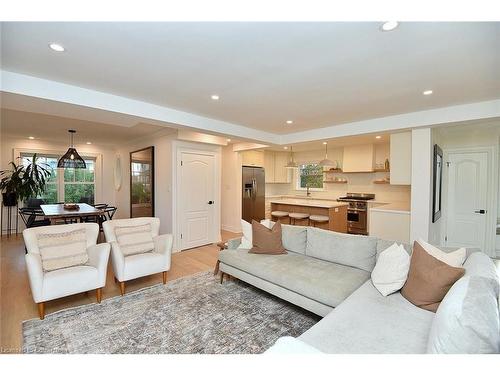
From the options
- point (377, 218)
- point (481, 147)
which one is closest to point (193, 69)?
point (377, 218)

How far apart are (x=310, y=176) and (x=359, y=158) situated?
1.80 m

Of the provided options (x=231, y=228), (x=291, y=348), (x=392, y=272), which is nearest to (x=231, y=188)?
(x=231, y=228)

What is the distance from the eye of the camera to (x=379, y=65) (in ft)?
7.22

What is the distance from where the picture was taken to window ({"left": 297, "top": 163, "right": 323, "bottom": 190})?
7628mm

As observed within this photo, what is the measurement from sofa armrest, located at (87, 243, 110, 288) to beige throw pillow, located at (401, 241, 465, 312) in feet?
9.66

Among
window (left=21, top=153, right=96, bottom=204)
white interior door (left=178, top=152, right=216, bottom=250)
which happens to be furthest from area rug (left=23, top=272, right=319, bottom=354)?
window (left=21, top=153, right=96, bottom=204)

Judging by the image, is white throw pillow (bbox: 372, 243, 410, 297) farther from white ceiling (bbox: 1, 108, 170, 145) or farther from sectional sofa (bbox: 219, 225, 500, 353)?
white ceiling (bbox: 1, 108, 170, 145)

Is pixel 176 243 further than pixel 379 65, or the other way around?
pixel 176 243

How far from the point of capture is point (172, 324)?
7.63 feet

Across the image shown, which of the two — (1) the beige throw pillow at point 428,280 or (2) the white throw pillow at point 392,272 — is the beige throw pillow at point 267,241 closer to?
(2) the white throw pillow at point 392,272

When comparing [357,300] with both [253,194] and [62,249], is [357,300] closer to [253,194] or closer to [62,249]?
[62,249]
